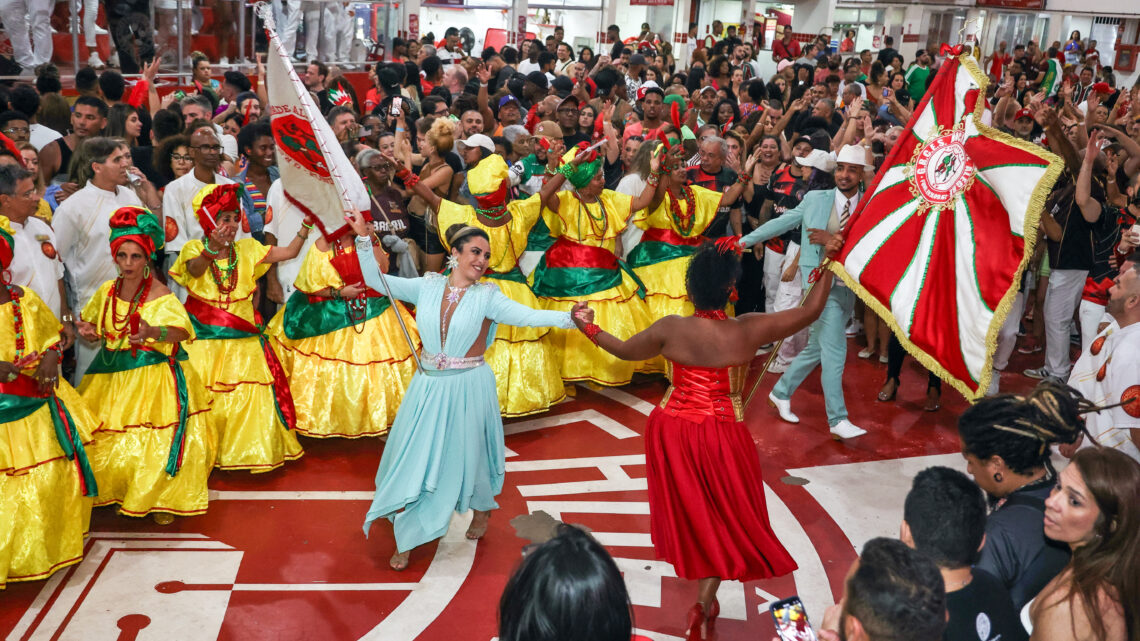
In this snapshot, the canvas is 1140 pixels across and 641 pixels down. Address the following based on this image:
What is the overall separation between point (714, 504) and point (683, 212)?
3371 millimetres

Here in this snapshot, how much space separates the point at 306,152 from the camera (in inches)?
210

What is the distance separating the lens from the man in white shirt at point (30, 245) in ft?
17.2

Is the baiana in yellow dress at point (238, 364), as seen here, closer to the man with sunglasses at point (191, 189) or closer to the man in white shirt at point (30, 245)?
the man in white shirt at point (30, 245)

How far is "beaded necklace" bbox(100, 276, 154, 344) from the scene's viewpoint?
5316 mm

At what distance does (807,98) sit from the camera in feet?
41.4

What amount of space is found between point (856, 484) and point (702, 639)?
2.21 m

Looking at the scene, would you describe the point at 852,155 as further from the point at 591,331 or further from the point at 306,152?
the point at 306,152

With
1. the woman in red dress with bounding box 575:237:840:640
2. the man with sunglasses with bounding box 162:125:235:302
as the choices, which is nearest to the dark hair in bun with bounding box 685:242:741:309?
the woman in red dress with bounding box 575:237:840:640

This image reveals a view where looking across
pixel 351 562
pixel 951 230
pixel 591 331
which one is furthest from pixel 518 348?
pixel 951 230

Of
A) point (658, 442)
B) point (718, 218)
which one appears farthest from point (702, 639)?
point (718, 218)

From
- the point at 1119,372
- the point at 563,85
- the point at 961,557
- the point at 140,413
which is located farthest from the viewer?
the point at 563,85

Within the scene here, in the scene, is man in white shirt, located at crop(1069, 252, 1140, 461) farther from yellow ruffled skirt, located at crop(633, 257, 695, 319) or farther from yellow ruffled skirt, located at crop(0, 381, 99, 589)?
yellow ruffled skirt, located at crop(0, 381, 99, 589)

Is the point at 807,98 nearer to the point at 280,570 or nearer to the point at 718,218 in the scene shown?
the point at 718,218

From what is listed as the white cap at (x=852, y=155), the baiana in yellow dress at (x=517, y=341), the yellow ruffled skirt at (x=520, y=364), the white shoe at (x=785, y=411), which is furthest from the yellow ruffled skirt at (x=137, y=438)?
the white cap at (x=852, y=155)
